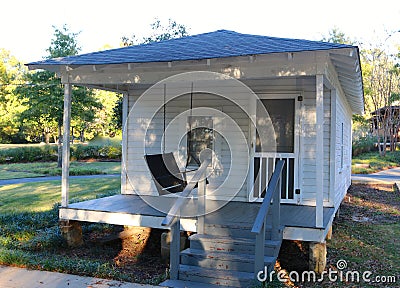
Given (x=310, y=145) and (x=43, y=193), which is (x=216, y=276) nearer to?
(x=310, y=145)

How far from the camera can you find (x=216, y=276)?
4.71m

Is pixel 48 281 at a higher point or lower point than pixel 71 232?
lower

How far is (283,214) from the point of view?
6293 millimetres

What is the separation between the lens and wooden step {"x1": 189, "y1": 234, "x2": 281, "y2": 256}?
4.98 meters

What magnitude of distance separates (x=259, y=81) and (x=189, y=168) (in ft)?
6.68

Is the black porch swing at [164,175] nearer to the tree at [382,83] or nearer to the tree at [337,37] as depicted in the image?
the tree at [382,83]

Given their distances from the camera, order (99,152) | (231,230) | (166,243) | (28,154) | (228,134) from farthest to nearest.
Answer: (99,152) < (28,154) < (228,134) < (166,243) < (231,230)

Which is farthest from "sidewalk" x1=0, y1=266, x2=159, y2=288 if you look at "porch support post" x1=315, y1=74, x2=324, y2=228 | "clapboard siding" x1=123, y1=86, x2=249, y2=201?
"clapboard siding" x1=123, y1=86, x2=249, y2=201

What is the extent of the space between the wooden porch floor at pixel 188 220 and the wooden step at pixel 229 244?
1.30 ft

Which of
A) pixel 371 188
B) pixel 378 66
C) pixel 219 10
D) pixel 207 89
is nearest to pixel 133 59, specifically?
pixel 207 89

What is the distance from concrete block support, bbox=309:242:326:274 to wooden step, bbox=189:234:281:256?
1.83 ft

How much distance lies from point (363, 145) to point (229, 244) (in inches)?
1103

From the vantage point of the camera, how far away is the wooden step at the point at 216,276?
15.0 feet

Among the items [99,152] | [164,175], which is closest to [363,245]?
[164,175]
